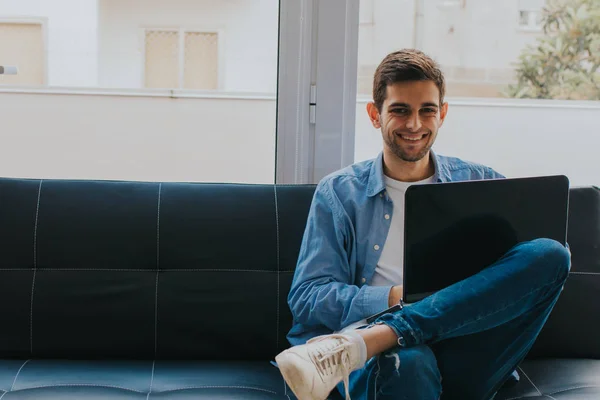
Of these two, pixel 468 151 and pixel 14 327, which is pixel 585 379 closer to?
pixel 468 151

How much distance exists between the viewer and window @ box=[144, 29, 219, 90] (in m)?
2.46

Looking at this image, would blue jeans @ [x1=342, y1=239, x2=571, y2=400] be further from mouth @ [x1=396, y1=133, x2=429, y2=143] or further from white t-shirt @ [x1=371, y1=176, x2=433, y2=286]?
mouth @ [x1=396, y1=133, x2=429, y2=143]

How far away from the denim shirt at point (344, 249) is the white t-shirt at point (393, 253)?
14mm

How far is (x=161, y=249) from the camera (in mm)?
2119

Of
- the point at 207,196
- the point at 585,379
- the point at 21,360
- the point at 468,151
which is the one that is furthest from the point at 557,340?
the point at 21,360

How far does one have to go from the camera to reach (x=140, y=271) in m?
2.11

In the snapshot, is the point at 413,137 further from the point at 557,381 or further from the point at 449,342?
the point at 557,381

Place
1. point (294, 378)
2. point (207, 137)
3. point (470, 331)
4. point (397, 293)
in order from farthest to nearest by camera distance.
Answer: point (207, 137) < point (397, 293) < point (470, 331) < point (294, 378)

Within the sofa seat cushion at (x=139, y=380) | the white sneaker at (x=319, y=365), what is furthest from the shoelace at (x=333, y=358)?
the sofa seat cushion at (x=139, y=380)

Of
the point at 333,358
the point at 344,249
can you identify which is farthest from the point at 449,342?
the point at 344,249

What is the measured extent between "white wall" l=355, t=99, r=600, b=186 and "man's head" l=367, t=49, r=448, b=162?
68 cm

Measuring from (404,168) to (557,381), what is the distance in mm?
701

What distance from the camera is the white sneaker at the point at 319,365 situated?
4.76 ft

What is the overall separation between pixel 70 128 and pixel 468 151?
1420 millimetres
